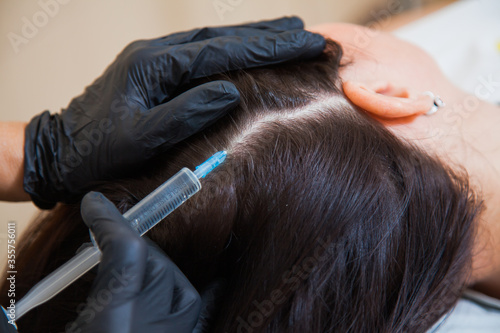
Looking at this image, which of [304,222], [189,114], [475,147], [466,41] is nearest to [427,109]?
[475,147]

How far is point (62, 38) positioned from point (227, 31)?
30.5 inches

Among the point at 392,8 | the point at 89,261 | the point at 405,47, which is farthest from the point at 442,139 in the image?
the point at 392,8

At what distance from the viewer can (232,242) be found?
66 centimetres

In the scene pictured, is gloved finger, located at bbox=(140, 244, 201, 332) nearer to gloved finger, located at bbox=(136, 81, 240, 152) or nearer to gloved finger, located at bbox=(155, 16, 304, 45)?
gloved finger, located at bbox=(136, 81, 240, 152)

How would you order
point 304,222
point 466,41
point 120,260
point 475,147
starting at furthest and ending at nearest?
point 466,41
point 475,147
point 304,222
point 120,260

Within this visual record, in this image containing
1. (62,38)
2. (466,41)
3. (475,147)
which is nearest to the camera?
Result: (475,147)

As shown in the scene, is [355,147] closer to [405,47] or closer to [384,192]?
[384,192]

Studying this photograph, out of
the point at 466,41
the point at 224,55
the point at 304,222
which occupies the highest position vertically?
the point at 224,55

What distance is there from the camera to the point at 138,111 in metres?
0.72

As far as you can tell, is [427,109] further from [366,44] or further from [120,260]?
[120,260]

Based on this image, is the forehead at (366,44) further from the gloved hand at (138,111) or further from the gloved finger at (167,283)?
the gloved finger at (167,283)

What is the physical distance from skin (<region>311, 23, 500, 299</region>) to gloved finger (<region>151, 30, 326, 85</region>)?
130 mm

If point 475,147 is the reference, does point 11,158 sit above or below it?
above

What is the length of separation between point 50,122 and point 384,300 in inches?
29.4
